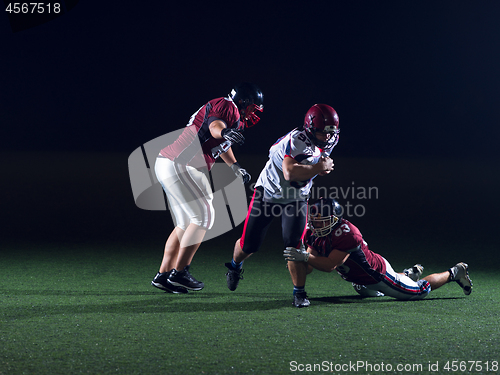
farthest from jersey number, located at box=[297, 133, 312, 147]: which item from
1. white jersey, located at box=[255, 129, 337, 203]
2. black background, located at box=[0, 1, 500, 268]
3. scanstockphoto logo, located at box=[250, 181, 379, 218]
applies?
black background, located at box=[0, 1, 500, 268]

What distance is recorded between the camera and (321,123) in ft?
11.8

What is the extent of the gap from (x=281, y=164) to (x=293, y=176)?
252 mm

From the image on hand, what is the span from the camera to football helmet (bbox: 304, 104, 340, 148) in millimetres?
3596

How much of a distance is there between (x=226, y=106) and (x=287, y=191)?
78 centimetres

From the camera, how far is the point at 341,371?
236 centimetres

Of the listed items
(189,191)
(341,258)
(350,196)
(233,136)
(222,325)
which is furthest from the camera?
(350,196)

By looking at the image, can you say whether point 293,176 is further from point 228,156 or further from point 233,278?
point 233,278

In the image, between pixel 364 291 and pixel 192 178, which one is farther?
pixel 192 178

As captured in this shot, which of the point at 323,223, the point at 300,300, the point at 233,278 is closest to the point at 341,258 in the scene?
the point at 323,223

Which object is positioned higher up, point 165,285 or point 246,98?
point 246,98

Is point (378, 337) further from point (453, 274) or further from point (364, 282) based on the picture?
point (453, 274)

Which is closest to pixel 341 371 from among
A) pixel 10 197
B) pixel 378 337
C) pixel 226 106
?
pixel 378 337

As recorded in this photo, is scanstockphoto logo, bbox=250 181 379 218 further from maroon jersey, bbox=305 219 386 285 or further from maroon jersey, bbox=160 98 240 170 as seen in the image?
maroon jersey, bbox=305 219 386 285

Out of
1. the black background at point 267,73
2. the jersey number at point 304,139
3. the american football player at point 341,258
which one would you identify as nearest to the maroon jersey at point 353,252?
the american football player at point 341,258
